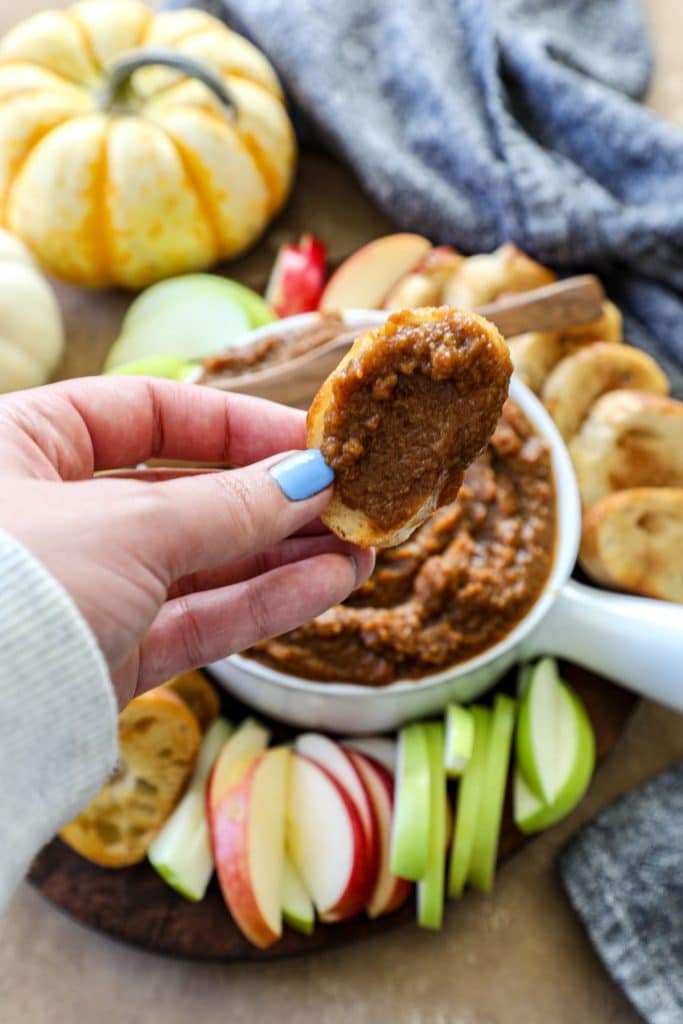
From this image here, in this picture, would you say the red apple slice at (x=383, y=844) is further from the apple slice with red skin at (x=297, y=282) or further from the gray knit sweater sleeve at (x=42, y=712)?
the apple slice with red skin at (x=297, y=282)

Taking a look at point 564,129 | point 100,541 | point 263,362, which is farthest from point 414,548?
point 564,129

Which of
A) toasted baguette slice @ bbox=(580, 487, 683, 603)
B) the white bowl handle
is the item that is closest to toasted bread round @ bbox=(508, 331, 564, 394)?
toasted baguette slice @ bbox=(580, 487, 683, 603)

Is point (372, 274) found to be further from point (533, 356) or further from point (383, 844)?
point (383, 844)

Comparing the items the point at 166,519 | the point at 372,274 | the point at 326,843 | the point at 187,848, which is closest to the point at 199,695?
the point at 187,848

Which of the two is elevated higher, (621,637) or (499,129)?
(499,129)

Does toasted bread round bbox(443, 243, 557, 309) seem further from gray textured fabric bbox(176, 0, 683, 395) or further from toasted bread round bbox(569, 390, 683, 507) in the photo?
toasted bread round bbox(569, 390, 683, 507)

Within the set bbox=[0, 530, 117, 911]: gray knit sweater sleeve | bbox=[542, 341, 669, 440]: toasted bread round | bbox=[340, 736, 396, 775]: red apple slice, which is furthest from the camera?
bbox=[542, 341, 669, 440]: toasted bread round

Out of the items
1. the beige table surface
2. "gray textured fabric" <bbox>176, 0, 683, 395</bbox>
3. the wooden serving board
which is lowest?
the beige table surface
